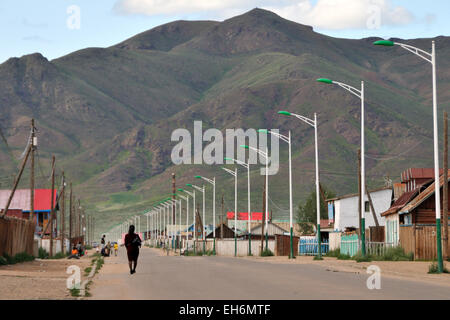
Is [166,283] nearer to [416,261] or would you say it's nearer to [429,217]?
[416,261]

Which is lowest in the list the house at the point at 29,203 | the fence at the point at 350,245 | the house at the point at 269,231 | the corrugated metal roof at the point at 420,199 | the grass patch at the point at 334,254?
the grass patch at the point at 334,254

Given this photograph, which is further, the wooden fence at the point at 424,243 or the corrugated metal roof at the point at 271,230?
the corrugated metal roof at the point at 271,230

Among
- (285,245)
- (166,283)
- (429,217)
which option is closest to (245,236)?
(285,245)

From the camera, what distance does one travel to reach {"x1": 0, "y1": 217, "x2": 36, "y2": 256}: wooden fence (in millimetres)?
43000

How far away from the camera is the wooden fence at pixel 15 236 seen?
141ft

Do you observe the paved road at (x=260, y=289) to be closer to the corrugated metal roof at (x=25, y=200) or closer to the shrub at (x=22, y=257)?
the shrub at (x=22, y=257)

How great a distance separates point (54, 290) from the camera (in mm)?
22812

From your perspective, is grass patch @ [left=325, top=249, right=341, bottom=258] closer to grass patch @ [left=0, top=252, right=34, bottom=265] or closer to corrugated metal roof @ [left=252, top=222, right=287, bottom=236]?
grass patch @ [left=0, top=252, right=34, bottom=265]

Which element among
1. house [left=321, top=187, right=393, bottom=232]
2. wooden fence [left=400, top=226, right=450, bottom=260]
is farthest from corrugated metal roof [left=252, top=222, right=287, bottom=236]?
wooden fence [left=400, top=226, right=450, bottom=260]

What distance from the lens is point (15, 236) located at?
4756 centimetres

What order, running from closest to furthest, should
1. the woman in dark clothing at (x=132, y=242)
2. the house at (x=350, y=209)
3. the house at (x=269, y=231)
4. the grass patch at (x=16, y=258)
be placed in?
the woman in dark clothing at (x=132, y=242) → the grass patch at (x=16, y=258) → the house at (x=350, y=209) → the house at (x=269, y=231)

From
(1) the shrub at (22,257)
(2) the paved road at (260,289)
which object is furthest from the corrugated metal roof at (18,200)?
(2) the paved road at (260,289)

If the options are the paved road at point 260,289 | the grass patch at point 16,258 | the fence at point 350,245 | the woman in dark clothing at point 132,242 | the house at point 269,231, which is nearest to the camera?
the paved road at point 260,289
